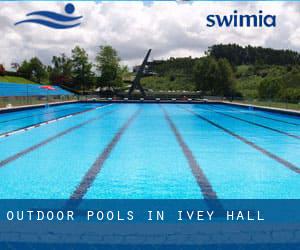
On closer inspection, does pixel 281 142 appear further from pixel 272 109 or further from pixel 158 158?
pixel 272 109

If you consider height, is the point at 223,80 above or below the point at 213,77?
below

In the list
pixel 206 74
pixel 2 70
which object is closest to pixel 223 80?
pixel 206 74

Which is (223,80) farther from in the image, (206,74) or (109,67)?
(109,67)

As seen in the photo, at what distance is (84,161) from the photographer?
7754mm

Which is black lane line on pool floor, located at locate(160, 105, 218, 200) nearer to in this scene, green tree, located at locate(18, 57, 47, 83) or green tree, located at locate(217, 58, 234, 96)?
green tree, located at locate(217, 58, 234, 96)

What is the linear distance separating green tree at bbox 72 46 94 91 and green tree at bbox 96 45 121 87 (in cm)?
145

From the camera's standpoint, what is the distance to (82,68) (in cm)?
5684

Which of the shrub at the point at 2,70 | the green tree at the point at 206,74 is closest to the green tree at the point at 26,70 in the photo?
the shrub at the point at 2,70

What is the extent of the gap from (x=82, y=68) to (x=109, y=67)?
369cm

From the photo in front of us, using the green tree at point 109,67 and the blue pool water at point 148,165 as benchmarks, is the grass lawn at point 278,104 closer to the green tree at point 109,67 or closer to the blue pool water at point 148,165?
the blue pool water at point 148,165

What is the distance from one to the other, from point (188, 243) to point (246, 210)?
3.79ft

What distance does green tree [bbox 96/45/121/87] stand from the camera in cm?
5681

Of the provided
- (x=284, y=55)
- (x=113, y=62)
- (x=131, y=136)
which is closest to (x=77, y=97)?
(x=113, y=62)

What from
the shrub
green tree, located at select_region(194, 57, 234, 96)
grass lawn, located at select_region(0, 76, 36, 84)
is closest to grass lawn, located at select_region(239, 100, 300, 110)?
green tree, located at select_region(194, 57, 234, 96)
